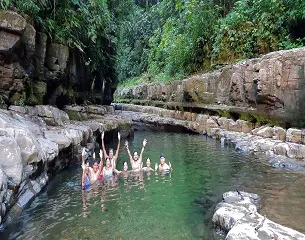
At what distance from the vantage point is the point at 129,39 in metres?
40.0

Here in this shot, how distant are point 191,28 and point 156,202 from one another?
17.0m

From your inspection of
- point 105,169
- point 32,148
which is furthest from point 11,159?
point 105,169

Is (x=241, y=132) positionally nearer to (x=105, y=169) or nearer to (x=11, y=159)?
(x=105, y=169)

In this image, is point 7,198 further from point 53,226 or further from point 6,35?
point 6,35

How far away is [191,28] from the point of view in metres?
22.0

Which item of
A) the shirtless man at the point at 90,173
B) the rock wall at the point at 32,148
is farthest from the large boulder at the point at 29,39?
the shirtless man at the point at 90,173

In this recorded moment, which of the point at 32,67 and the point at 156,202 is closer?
the point at 156,202

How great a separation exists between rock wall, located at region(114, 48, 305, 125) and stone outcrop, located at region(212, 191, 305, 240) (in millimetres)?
5720

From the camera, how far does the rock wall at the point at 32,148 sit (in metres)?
5.77

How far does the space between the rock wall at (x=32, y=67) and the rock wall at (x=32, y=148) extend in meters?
0.61

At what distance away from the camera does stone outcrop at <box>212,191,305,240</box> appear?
4340mm

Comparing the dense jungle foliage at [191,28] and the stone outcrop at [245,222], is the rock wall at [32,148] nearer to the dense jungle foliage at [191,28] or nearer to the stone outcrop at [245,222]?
the dense jungle foliage at [191,28]

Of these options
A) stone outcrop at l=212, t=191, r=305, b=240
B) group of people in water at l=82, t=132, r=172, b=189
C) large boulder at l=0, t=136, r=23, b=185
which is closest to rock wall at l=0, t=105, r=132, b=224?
large boulder at l=0, t=136, r=23, b=185

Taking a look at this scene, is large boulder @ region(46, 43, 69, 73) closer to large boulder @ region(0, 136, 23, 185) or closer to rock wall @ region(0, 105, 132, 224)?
rock wall @ region(0, 105, 132, 224)
